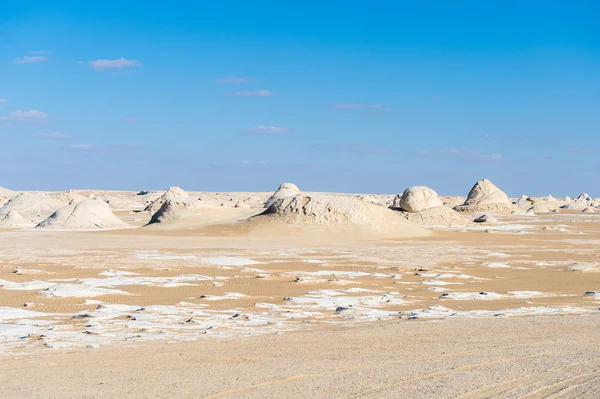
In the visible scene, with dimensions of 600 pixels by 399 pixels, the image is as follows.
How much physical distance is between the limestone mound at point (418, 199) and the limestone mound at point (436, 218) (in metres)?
1.14

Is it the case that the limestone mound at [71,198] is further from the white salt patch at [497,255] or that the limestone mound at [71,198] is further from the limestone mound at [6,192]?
the white salt patch at [497,255]

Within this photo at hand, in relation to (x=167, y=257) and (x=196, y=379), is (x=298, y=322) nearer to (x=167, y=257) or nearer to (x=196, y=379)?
(x=196, y=379)

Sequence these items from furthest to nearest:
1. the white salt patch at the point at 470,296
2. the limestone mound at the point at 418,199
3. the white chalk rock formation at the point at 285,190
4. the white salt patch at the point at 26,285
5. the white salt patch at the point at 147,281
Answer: the white chalk rock formation at the point at 285,190 → the limestone mound at the point at 418,199 → the white salt patch at the point at 147,281 → the white salt patch at the point at 26,285 → the white salt patch at the point at 470,296

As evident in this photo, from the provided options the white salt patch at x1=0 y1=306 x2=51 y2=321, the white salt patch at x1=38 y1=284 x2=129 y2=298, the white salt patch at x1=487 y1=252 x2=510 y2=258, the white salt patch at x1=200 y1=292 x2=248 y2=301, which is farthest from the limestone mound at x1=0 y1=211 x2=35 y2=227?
the white salt patch at x1=0 y1=306 x2=51 y2=321

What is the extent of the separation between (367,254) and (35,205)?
31.8m

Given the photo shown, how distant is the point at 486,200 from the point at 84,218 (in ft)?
106

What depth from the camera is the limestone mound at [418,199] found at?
37.5 m

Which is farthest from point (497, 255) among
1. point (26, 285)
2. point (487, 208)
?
point (487, 208)

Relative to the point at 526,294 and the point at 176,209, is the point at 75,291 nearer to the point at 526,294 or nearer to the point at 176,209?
the point at 526,294

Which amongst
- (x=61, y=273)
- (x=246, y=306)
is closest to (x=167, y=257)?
(x=61, y=273)

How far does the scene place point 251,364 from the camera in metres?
6.34

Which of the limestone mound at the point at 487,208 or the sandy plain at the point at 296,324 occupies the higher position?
the limestone mound at the point at 487,208

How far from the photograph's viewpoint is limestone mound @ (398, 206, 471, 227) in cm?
3497

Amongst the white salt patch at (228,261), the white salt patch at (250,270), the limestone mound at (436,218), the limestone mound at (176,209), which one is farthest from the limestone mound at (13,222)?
the white salt patch at (250,270)
